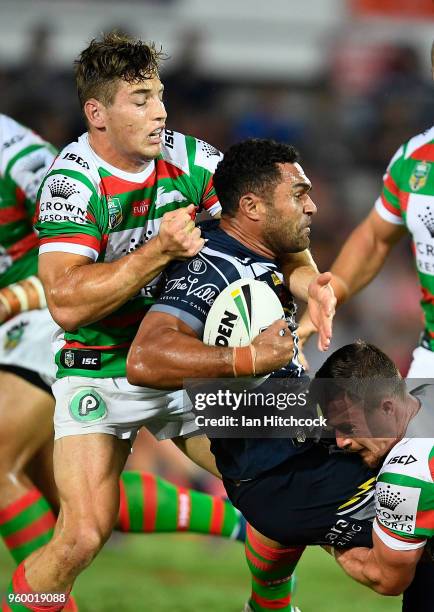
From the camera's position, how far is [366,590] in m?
5.74

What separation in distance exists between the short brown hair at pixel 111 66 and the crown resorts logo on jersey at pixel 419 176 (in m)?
1.43

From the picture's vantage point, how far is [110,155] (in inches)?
162

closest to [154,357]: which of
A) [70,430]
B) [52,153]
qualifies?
[70,430]

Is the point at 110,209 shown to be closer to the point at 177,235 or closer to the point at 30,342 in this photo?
the point at 177,235

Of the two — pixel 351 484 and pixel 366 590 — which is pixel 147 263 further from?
pixel 366 590

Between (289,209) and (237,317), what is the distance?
1.60 feet

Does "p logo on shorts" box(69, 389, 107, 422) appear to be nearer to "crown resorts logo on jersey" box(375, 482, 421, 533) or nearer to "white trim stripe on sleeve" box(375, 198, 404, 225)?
"crown resorts logo on jersey" box(375, 482, 421, 533)

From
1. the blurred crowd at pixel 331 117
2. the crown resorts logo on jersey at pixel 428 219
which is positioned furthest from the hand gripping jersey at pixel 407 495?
the blurred crowd at pixel 331 117

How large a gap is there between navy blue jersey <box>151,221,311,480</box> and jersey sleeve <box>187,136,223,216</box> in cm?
32

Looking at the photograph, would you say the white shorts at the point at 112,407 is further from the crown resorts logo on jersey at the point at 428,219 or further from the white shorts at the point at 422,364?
the crown resorts logo on jersey at the point at 428,219

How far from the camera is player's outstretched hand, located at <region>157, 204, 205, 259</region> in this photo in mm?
3727

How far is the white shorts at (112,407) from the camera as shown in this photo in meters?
Answer: 4.16

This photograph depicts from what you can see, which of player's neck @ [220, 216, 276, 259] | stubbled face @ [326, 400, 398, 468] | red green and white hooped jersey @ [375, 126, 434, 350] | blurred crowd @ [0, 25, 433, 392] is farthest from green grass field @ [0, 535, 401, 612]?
blurred crowd @ [0, 25, 433, 392]

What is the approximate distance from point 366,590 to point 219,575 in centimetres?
97
